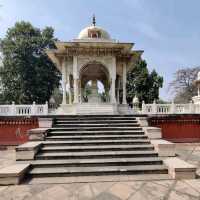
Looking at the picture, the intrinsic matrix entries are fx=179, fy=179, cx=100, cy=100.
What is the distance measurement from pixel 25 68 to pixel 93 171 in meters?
24.3

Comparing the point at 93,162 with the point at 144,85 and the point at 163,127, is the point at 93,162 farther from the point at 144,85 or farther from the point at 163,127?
the point at 144,85

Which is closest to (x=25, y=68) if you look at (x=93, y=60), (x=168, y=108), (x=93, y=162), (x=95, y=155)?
(x=93, y=60)

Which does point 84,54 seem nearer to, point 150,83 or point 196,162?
point 196,162

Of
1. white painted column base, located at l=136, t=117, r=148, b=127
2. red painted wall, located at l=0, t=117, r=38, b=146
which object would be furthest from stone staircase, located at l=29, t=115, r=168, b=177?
red painted wall, located at l=0, t=117, r=38, b=146

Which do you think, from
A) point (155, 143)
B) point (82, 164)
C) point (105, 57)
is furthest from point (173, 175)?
point (105, 57)

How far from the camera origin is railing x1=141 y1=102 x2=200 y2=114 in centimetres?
1175

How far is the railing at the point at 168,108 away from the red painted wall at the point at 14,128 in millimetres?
6962

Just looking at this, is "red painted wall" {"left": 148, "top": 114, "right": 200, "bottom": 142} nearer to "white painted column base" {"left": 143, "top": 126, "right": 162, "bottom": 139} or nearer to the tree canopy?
"white painted column base" {"left": 143, "top": 126, "right": 162, "bottom": 139}

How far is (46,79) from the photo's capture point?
88.5 feet

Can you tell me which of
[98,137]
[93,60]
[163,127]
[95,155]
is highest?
[93,60]

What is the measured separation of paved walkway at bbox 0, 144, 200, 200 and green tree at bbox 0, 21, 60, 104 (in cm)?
2307

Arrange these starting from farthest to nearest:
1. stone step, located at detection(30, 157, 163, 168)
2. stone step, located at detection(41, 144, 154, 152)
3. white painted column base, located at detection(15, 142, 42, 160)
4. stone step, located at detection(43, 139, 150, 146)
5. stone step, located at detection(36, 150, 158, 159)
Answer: stone step, located at detection(43, 139, 150, 146), stone step, located at detection(41, 144, 154, 152), stone step, located at detection(36, 150, 158, 159), white painted column base, located at detection(15, 142, 42, 160), stone step, located at detection(30, 157, 163, 168)

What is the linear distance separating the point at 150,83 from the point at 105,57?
18.6 meters

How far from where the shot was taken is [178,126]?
1016 centimetres
